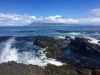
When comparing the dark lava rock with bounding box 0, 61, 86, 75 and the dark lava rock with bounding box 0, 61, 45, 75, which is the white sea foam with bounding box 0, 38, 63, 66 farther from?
the dark lava rock with bounding box 0, 61, 45, 75

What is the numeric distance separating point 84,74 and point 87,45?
1797 centimetres

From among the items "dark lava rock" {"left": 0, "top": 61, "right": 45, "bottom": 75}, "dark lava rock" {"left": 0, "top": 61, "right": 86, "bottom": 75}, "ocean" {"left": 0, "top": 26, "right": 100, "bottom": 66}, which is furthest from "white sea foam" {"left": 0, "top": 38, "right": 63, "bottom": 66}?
"dark lava rock" {"left": 0, "top": 61, "right": 45, "bottom": 75}

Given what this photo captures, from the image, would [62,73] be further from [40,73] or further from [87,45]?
[87,45]

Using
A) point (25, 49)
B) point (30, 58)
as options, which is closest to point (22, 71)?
point (30, 58)

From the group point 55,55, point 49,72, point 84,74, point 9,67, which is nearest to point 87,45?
point 55,55

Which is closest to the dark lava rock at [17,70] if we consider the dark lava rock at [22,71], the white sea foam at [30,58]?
the dark lava rock at [22,71]

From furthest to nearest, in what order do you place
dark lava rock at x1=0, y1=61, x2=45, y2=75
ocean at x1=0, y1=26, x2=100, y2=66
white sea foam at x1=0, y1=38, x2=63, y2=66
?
ocean at x1=0, y1=26, x2=100, y2=66, white sea foam at x1=0, y1=38, x2=63, y2=66, dark lava rock at x1=0, y1=61, x2=45, y2=75

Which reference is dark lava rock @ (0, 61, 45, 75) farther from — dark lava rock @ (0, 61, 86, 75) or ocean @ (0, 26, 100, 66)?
ocean @ (0, 26, 100, 66)

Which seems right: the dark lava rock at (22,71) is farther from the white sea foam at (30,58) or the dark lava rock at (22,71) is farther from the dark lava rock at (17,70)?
the white sea foam at (30,58)

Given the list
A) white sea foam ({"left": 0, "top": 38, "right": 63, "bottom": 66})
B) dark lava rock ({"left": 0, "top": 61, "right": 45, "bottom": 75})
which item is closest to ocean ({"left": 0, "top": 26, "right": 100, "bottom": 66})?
white sea foam ({"left": 0, "top": 38, "right": 63, "bottom": 66})

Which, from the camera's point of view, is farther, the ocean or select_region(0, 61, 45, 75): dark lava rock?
the ocean

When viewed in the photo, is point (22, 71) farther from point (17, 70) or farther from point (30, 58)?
point (30, 58)

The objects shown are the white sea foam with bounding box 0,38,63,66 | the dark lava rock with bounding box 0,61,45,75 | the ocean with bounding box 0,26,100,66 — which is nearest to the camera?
the dark lava rock with bounding box 0,61,45,75

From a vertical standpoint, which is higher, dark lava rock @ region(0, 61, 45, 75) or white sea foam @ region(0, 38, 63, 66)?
dark lava rock @ region(0, 61, 45, 75)
